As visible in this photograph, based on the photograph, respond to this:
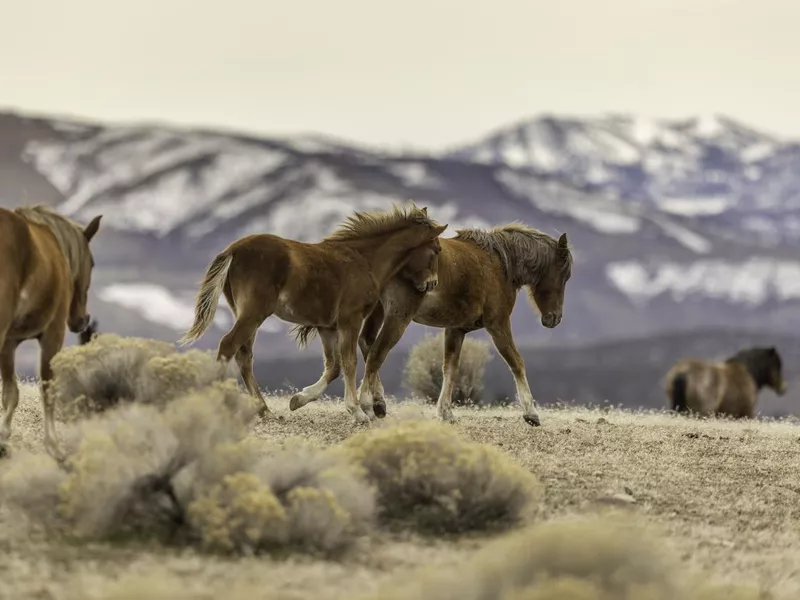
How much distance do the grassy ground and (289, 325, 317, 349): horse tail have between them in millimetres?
857

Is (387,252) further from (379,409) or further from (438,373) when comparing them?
(438,373)

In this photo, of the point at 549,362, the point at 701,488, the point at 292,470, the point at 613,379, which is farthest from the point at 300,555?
the point at 549,362

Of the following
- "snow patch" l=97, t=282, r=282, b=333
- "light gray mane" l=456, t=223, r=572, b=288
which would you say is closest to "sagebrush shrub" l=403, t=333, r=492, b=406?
"light gray mane" l=456, t=223, r=572, b=288

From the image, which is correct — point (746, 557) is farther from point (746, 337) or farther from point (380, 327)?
point (746, 337)

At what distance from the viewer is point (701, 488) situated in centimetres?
1091

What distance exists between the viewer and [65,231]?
33.0ft

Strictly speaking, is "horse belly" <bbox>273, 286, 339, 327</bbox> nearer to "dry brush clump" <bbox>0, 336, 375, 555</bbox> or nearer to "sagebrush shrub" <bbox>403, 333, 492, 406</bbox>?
"dry brush clump" <bbox>0, 336, 375, 555</bbox>

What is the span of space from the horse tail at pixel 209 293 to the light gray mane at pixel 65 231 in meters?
2.18

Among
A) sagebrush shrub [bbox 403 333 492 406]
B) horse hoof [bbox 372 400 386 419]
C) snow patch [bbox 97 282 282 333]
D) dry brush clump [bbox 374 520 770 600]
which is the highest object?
dry brush clump [bbox 374 520 770 600]

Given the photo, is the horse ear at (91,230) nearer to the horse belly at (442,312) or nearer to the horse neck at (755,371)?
the horse belly at (442,312)

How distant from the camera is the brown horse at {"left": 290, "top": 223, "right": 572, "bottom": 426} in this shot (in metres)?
14.0

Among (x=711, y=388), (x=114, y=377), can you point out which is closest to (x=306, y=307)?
(x=114, y=377)

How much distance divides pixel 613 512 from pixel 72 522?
3.75 meters

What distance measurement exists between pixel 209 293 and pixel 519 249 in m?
4.56
